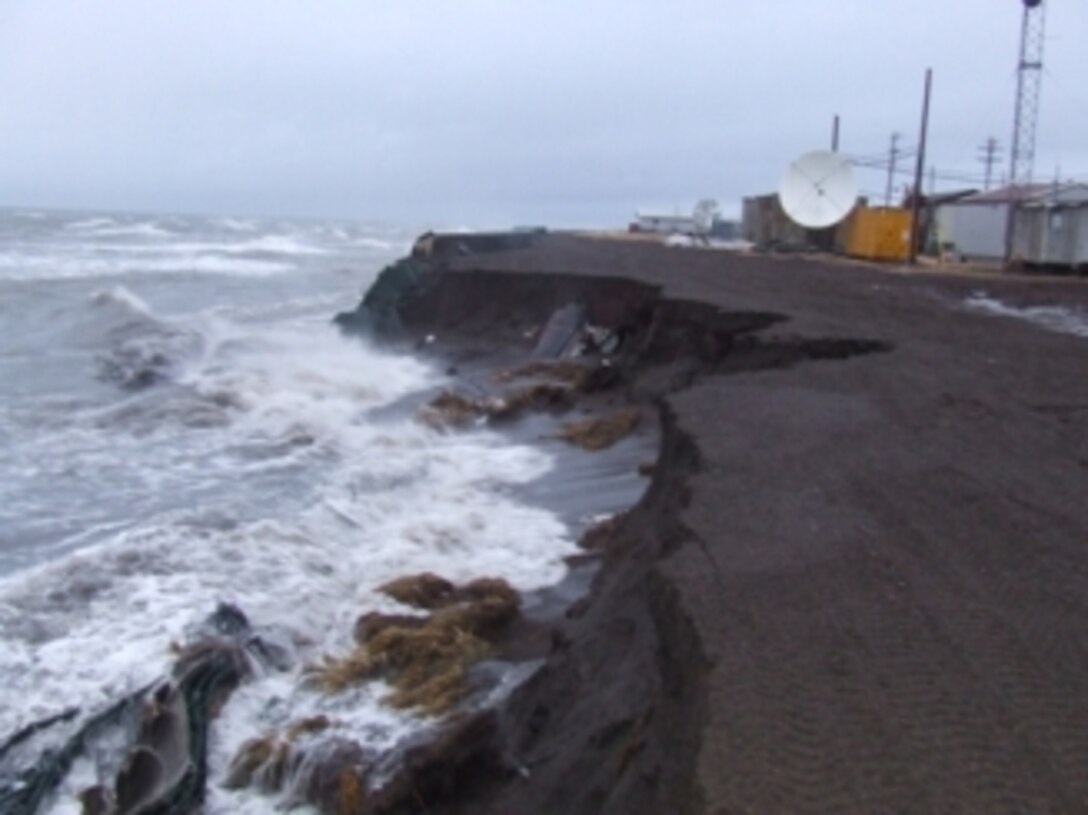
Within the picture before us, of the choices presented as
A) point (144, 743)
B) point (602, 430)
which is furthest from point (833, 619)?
point (602, 430)

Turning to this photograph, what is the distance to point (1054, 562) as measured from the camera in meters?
5.07

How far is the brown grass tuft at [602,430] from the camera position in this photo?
1197cm

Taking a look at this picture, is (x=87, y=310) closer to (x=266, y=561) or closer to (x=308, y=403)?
(x=308, y=403)

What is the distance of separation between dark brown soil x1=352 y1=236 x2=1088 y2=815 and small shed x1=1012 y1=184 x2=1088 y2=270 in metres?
18.0

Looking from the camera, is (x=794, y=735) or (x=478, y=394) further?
(x=478, y=394)

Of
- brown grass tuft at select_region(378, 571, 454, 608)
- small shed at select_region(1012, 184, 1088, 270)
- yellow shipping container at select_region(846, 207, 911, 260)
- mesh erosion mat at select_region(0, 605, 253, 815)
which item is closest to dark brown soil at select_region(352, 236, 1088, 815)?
brown grass tuft at select_region(378, 571, 454, 608)

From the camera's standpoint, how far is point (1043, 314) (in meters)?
17.2

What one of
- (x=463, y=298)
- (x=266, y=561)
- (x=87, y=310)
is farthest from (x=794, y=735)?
(x=87, y=310)

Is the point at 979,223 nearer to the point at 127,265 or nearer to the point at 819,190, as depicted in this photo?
the point at 819,190

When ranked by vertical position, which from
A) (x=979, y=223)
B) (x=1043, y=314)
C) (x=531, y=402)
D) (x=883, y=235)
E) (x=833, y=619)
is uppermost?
(x=979, y=223)

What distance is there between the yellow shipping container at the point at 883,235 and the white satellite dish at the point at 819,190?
0.79m

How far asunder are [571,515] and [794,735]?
6043mm

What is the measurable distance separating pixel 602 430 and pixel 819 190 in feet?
73.2

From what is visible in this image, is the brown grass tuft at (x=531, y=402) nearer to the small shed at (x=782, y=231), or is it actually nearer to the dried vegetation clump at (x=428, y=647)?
the dried vegetation clump at (x=428, y=647)
